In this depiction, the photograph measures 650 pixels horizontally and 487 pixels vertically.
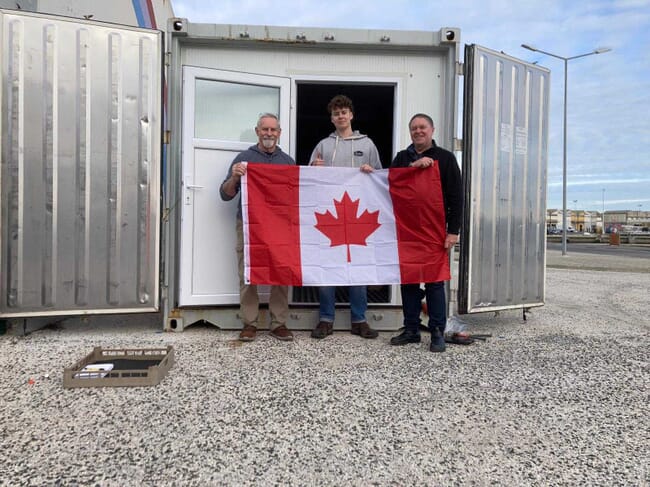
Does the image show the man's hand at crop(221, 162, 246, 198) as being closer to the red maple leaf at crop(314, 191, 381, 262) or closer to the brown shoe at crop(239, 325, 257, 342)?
the red maple leaf at crop(314, 191, 381, 262)

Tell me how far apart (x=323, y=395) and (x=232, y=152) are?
7.63ft

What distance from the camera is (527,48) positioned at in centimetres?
1638

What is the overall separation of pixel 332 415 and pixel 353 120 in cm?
640

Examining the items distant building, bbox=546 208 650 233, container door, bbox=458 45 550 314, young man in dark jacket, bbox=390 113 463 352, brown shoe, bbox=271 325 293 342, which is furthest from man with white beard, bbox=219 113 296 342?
distant building, bbox=546 208 650 233

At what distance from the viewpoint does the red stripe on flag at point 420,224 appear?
3.53m

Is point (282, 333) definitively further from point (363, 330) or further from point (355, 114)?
point (355, 114)

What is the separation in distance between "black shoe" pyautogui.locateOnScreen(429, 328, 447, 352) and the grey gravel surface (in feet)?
0.22

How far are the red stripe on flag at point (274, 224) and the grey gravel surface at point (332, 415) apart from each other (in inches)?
22.5

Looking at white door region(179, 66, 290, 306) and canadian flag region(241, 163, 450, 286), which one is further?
white door region(179, 66, 290, 306)

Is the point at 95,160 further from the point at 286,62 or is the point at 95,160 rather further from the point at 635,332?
the point at 635,332

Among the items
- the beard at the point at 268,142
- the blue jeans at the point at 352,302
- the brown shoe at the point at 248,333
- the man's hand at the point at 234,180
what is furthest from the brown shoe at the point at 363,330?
the beard at the point at 268,142

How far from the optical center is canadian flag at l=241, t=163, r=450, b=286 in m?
3.56

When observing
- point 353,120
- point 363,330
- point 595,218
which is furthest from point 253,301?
point 595,218

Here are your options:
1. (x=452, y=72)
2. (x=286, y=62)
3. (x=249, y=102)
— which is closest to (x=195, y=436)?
(x=249, y=102)
